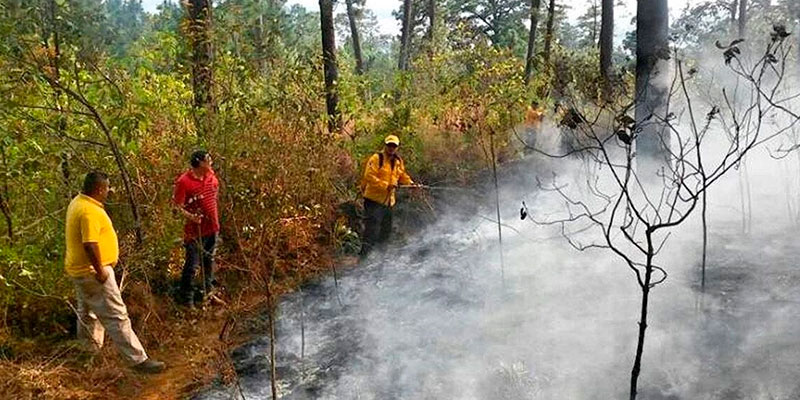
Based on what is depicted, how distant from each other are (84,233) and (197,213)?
160cm

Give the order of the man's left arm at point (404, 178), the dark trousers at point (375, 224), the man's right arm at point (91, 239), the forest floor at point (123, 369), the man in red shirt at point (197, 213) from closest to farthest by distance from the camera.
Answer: the forest floor at point (123, 369) < the man's right arm at point (91, 239) < the man in red shirt at point (197, 213) < the man's left arm at point (404, 178) < the dark trousers at point (375, 224)

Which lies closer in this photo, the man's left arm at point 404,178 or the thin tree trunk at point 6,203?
the thin tree trunk at point 6,203

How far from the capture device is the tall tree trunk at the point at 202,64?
736 centimetres

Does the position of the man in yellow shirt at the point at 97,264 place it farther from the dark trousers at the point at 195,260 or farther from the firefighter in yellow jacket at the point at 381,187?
the firefighter in yellow jacket at the point at 381,187

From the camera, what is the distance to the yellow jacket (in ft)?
26.6

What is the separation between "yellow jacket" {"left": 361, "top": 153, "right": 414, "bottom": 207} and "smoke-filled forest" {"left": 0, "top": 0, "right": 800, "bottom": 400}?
3cm

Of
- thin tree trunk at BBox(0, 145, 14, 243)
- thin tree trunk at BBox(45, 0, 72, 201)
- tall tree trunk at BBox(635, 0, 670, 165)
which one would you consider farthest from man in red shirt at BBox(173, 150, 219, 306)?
tall tree trunk at BBox(635, 0, 670, 165)

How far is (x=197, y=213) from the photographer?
21.4 feet

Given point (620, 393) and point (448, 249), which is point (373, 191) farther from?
point (620, 393)

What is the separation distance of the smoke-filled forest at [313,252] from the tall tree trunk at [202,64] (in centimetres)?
3

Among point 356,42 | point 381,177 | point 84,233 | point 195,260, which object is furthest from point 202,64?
point 356,42

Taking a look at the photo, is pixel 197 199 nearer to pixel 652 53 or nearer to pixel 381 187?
pixel 381 187

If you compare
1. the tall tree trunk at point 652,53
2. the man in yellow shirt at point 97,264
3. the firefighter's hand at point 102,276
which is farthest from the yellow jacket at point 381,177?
the firefighter's hand at point 102,276

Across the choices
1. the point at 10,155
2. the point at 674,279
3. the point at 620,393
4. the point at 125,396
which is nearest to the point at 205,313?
the point at 125,396
